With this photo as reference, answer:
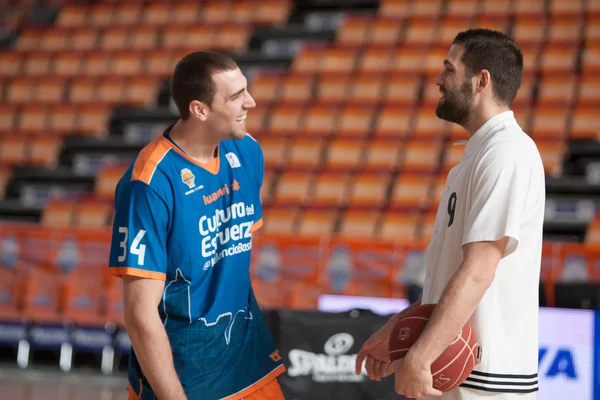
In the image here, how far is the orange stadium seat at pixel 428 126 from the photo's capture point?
1156 cm

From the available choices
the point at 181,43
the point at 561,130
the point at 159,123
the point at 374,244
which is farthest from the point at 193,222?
the point at 181,43

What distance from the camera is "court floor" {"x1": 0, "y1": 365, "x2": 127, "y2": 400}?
24.3 ft

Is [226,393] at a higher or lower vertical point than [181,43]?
lower

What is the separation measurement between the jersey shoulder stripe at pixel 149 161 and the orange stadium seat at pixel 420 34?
10826 mm

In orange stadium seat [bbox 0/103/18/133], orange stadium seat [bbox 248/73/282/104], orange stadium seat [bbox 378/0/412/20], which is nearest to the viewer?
orange stadium seat [bbox 248/73/282/104]

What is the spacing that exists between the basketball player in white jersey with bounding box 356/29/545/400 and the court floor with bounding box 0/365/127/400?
553 cm

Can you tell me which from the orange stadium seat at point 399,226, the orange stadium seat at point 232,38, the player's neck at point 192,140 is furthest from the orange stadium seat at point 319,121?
the player's neck at point 192,140

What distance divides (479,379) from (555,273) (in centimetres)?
613

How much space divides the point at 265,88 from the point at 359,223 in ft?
12.5

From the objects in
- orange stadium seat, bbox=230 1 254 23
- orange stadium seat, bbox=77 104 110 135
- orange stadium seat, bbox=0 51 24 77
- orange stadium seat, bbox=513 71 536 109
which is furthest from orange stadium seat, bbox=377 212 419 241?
orange stadium seat, bbox=0 51 24 77

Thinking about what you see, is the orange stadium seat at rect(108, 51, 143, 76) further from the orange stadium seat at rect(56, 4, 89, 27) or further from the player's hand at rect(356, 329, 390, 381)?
A: the player's hand at rect(356, 329, 390, 381)

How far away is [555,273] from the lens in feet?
26.8

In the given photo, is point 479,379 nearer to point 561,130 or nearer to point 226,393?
point 226,393

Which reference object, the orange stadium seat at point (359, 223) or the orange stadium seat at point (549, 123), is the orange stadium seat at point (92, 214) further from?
the orange stadium seat at point (549, 123)
